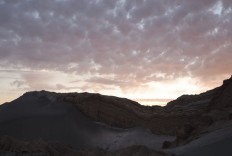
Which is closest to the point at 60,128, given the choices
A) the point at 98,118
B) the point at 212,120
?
the point at 98,118

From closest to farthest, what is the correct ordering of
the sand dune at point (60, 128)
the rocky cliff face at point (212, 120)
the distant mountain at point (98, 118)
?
the rocky cliff face at point (212, 120)
the distant mountain at point (98, 118)
the sand dune at point (60, 128)

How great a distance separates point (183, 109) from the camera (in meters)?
18.8

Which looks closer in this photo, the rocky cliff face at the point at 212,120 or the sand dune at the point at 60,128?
the rocky cliff face at the point at 212,120

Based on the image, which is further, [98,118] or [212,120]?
[98,118]

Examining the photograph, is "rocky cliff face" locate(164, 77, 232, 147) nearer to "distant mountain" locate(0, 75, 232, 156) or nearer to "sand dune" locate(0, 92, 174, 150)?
"distant mountain" locate(0, 75, 232, 156)

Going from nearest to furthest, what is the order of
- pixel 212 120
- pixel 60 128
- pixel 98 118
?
pixel 212 120 < pixel 60 128 < pixel 98 118

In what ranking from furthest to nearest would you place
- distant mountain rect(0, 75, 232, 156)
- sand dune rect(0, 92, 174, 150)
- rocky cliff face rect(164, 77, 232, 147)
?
sand dune rect(0, 92, 174, 150), distant mountain rect(0, 75, 232, 156), rocky cliff face rect(164, 77, 232, 147)

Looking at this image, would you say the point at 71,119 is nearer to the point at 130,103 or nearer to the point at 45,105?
the point at 45,105

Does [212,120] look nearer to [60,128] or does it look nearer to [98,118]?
[60,128]

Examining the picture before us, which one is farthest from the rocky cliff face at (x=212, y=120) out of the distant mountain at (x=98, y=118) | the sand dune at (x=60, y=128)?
the sand dune at (x=60, y=128)

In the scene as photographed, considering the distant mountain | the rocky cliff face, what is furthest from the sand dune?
the rocky cliff face

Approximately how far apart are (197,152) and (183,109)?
11.5 meters

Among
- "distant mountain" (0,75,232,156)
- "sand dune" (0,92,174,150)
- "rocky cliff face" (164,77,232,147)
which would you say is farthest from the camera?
"sand dune" (0,92,174,150)

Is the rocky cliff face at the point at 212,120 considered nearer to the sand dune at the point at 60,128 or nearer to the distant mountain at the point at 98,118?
the distant mountain at the point at 98,118
